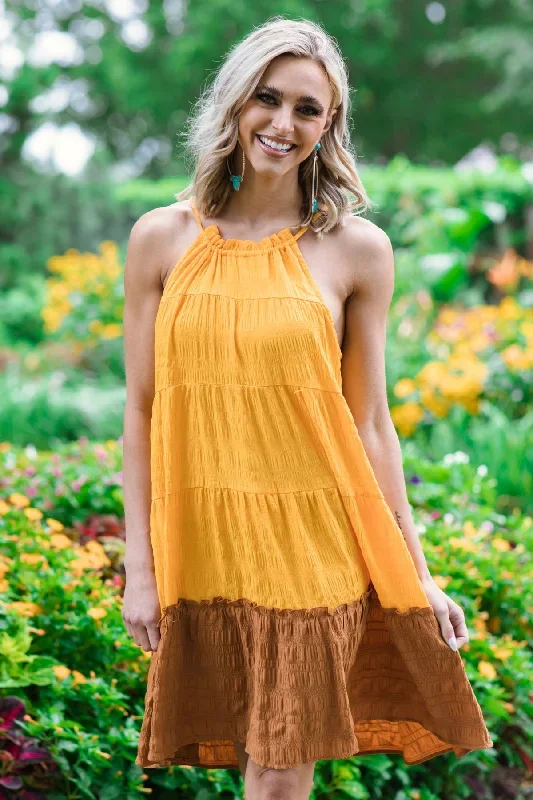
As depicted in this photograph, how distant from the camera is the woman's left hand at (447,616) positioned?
2.27 metres

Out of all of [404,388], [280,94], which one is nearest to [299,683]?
[280,94]

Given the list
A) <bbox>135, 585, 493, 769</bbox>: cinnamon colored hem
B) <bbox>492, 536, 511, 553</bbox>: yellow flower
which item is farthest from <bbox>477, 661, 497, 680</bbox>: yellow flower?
<bbox>135, 585, 493, 769</bbox>: cinnamon colored hem

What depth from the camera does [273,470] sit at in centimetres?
217

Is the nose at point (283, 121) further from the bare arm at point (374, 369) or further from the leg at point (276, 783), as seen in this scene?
the leg at point (276, 783)

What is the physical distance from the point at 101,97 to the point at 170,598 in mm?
25593

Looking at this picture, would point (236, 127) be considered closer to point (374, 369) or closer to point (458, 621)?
point (374, 369)

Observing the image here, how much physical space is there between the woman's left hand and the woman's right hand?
23.0 inches

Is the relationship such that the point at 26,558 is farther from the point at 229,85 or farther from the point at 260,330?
the point at 229,85

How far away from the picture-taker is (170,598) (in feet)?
7.24

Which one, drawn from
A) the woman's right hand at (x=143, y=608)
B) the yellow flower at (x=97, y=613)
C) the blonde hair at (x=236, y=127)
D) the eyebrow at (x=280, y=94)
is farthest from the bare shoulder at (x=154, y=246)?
the yellow flower at (x=97, y=613)

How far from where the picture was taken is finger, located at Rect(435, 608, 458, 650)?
89.3 inches

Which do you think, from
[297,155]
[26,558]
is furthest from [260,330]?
[26,558]

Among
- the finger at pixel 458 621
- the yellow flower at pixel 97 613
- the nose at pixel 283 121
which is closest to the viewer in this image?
the nose at pixel 283 121

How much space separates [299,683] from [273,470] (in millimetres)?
427
